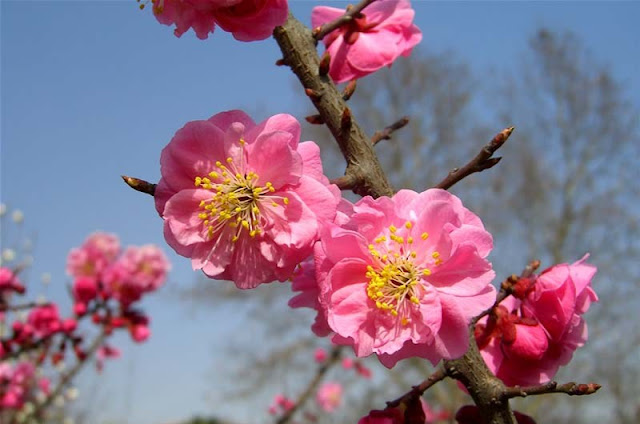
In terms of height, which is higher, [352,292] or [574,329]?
[352,292]

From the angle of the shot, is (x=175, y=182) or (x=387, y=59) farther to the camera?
(x=387, y=59)

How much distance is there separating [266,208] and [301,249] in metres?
0.10

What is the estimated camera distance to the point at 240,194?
1006 millimetres

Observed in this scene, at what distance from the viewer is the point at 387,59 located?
1.24 metres

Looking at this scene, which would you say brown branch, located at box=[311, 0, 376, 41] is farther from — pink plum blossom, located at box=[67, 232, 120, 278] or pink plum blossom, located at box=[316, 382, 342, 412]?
pink plum blossom, located at box=[316, 382, 342, 412]

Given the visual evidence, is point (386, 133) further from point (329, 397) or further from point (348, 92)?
point (329, 397)

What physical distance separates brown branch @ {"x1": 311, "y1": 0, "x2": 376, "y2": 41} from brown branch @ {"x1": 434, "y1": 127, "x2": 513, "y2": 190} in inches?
14.4

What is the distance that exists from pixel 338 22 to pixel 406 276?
0.52 metres

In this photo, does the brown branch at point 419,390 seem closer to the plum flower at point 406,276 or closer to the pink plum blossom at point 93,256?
the plum flower at point 406,276

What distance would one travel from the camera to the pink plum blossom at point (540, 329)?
1059 mm

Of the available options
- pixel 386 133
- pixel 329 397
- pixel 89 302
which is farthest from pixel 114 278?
pixel 329 397

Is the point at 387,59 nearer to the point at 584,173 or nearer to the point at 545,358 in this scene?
the point at 545,358

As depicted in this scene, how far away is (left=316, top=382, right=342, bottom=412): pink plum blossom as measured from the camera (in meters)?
8.89

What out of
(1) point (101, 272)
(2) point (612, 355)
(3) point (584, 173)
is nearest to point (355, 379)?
(2) point (612, 355)
